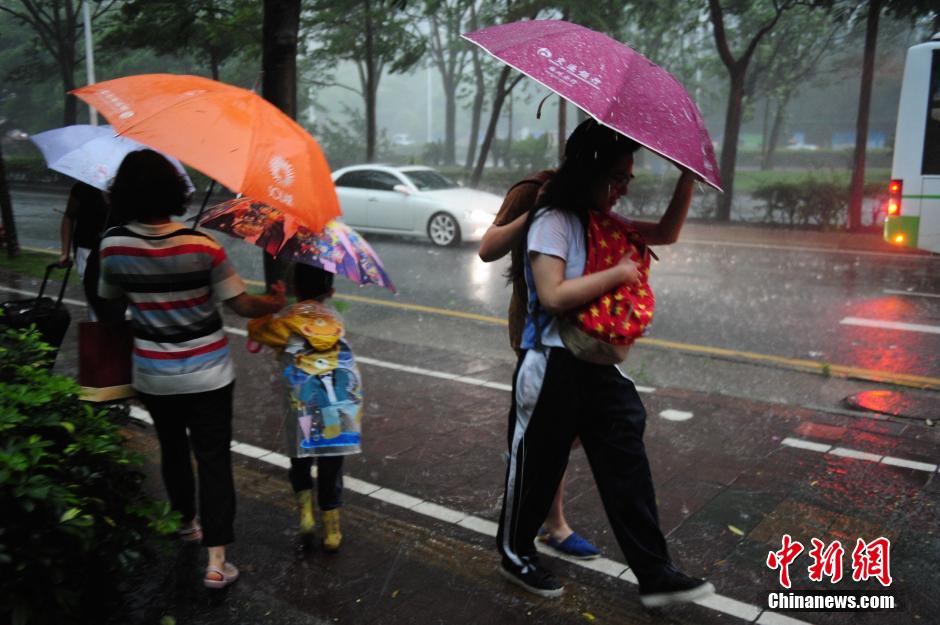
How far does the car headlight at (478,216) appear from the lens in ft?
46.8

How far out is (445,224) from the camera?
14.5m

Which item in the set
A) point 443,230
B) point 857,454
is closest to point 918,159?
point 857,454

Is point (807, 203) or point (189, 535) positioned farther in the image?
point (807, 203)

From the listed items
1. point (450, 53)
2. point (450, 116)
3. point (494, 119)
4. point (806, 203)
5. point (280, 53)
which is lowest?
point (806, 203)

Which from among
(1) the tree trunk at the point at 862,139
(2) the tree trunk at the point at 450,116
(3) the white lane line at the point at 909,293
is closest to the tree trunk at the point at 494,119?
(1) the tree trunk at the point at 862,139

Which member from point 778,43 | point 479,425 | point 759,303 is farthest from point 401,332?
point 778,43

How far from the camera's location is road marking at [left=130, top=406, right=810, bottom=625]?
3.19m

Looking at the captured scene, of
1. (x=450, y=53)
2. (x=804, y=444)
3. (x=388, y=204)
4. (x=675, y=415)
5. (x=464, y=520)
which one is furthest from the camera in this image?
(x=450, y=53)

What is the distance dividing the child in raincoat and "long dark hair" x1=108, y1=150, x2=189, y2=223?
0.63 metres

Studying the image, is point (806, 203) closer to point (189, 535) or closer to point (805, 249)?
point (805, 249)

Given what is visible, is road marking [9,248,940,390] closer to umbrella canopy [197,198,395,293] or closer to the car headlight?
umbrella canopy [197,198,395,293]

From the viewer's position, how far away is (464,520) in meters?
3.97

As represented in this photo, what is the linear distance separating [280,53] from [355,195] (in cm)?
846

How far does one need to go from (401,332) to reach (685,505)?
4593 millimetres
